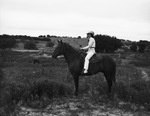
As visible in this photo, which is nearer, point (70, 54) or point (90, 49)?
point (90, 49)

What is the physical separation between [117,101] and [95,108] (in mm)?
1197

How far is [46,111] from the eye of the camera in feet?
23.9

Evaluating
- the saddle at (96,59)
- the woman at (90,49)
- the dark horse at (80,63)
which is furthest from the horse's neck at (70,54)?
the saddle at (96,59)

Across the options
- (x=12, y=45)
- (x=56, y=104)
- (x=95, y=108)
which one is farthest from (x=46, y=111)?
(x=12, y=45)

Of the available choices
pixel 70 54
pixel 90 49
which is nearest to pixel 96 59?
pixel 90 49

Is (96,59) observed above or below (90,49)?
below

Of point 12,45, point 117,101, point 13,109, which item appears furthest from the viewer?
point 12,45

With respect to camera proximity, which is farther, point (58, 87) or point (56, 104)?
point (58, 87)

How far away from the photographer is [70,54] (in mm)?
9625

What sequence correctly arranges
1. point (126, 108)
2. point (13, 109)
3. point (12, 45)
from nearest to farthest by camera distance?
point (13, 109), point (126, 108), point (12, 45)

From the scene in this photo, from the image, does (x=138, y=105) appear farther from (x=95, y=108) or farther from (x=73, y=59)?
(x=73, y=59)

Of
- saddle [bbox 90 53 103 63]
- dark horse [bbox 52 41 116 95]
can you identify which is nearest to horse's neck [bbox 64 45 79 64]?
dark horse [bbox 52 41 116 95]

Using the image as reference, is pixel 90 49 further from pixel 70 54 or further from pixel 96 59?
pixel 70 54

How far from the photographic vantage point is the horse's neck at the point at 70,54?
9.55 m
